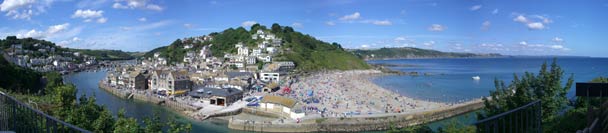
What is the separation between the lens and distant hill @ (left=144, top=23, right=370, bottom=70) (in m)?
65.9

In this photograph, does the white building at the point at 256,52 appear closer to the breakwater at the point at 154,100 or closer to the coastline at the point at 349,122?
the breakwater at the point at 154,100

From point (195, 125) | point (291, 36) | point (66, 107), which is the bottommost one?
point (195, 125)

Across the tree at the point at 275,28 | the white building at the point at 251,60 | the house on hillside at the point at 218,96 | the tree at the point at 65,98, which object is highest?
the tree at the point at 275,28

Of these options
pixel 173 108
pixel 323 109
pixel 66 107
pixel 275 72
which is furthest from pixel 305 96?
pixel 66 107

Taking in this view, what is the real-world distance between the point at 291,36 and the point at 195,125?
6461cm

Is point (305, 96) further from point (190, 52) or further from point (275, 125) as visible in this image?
point (190, 52)

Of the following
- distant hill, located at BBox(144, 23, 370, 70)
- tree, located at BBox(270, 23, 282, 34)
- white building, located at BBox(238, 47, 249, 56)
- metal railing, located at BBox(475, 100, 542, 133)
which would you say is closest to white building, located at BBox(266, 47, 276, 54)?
distant hill, located at BBox(144, 23, 370, 70)

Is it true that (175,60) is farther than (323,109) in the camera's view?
Yes

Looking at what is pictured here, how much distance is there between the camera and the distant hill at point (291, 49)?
6594cm

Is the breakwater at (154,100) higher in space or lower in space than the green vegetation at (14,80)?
lower

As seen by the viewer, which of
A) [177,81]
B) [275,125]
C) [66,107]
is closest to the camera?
[66,107]

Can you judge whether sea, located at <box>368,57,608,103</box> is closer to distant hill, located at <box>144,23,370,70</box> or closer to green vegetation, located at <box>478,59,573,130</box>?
green vegetation, located at <box>478,59,573,130</box>

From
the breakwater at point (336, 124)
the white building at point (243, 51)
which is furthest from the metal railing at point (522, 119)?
the white building at point (243, 51)

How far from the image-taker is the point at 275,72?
47250mm
